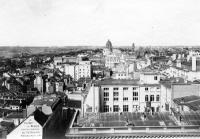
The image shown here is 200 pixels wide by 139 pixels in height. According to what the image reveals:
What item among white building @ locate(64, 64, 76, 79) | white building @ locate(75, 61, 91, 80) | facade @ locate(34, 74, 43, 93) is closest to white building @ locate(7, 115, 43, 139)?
facade @ locate(34, 74, 43, 93)

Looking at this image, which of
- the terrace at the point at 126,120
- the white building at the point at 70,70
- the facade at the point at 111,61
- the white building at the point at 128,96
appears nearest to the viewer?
the terrace at the point at 126,120

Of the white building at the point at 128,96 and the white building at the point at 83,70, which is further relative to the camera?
the white building at the point at 83,70

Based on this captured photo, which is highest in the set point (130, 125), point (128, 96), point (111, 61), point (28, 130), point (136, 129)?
point (130, 125)

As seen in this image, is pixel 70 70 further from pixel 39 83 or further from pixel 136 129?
pixel 136 129

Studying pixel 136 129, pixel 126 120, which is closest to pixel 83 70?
pixel 126 120

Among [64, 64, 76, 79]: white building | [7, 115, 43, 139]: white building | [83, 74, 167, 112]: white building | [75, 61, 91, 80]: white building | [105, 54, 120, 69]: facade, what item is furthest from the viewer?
[105, 54, 120, 69]: facade

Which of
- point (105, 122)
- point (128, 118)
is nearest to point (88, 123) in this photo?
point (105, 122)

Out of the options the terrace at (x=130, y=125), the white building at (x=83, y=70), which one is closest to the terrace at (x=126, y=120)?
the terrace at (x=130, y=125)

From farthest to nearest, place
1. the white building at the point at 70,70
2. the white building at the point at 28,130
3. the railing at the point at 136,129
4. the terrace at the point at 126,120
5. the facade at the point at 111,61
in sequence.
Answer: the facade at the point at 111,61 → the white building at the point at 70,70 → the white building at the point at 28,130 → the terrace at the point at 126,120 → the railing at the point at 136,129

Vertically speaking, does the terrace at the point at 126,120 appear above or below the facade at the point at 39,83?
above

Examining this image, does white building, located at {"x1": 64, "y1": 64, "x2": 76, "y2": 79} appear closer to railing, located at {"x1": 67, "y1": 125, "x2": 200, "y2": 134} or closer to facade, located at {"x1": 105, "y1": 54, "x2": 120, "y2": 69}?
facade, located at {"x1": 105, "y1": 54, "x2": 120, "y2": 69}

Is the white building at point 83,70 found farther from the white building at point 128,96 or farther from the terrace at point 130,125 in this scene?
the terrace at point 130,125

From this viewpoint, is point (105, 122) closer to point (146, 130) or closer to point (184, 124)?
point (146, 130)
